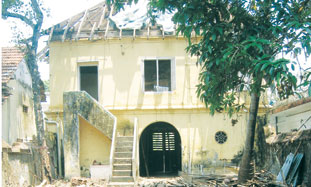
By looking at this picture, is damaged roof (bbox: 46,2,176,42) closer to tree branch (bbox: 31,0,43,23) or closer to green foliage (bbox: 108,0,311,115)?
tree branch (bbox: 31,0,43,23)

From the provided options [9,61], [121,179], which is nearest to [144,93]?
[121,179]

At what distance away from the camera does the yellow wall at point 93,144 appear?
16.4 metres

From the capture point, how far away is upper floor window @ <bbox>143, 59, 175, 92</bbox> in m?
17.0

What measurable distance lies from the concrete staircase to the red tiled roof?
15.4ft

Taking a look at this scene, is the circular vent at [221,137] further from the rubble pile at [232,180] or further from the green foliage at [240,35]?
Answer: the green foliage at [240,35]

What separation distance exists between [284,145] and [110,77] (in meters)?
7.67

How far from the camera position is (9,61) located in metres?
15.9

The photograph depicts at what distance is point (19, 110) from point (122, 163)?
17.6ft

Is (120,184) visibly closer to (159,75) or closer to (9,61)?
(159,75)

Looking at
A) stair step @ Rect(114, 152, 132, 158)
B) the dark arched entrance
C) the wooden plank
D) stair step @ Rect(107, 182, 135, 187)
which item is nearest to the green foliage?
the wooden plank

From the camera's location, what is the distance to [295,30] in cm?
812

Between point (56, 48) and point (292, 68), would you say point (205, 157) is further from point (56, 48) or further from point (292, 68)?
point (292, 68)

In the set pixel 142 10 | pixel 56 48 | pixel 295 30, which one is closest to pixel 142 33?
pixel 142 10

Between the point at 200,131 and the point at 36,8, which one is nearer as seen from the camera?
the point at 36,8
